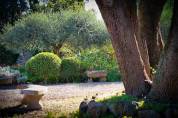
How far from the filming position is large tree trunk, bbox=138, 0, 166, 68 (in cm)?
1054

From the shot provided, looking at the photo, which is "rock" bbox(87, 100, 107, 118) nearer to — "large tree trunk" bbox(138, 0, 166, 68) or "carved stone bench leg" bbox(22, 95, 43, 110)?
"carved stone bench leg" bbox(22, 95, 43, 110)

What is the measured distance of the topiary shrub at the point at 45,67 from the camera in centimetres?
1769

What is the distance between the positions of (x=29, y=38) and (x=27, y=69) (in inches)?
175

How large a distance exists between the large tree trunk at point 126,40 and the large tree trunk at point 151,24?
5.70ft

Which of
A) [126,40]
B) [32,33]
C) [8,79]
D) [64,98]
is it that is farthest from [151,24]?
[32,33]

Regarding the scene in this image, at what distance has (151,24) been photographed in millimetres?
10938

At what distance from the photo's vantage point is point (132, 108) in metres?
7.83

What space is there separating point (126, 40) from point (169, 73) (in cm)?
129

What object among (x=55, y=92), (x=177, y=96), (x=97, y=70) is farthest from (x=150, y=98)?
(x=97, y=70)

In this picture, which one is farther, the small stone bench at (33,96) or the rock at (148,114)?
the small stone bench at (33,96)

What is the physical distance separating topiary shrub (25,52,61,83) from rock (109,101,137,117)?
9772 millimetres

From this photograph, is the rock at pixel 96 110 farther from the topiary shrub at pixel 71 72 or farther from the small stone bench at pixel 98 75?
the topiary shrub at pixel 71 72

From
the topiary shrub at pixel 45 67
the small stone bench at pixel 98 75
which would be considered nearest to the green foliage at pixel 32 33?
the topiary shrub at pixel 45 67

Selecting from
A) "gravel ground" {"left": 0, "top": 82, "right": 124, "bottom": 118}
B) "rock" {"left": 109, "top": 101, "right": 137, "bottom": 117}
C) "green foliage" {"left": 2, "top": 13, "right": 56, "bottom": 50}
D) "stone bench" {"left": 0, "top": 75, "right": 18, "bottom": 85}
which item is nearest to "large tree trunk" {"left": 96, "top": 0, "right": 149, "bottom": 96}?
"rock" {"left": 109, "top": 101, "right": 137, "bottom": 117}
